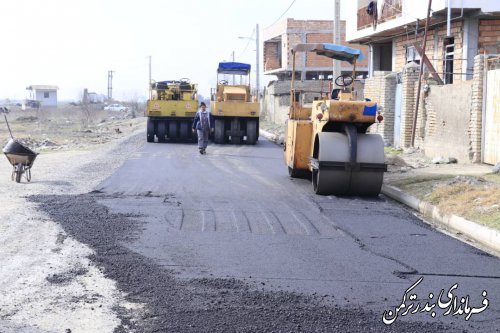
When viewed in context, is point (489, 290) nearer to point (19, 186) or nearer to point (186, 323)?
point (186, 323)

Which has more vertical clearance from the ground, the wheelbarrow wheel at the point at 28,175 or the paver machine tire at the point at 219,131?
the paver machine tire at the point at 219,131

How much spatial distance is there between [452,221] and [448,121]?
8717 mm

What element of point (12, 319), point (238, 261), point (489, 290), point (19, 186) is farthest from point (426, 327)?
point (19, 186)

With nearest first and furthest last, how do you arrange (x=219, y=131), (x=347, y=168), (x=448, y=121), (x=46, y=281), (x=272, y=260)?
(x=46, y=281) → (x=272, y=260) → (x=347, y=168) → (x=448, y=121) → (x=219, y=131)

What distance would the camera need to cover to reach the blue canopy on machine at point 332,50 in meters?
15.0

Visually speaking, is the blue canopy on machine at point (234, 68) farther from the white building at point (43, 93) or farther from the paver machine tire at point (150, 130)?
the white building at point (43, 93)

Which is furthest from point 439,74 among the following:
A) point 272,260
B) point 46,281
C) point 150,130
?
point 46,281

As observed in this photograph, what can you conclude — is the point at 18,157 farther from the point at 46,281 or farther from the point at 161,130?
the point at 161,130

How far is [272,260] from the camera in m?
7.80

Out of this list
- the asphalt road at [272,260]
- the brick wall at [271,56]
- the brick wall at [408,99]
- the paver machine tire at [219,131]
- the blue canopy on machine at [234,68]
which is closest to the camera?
the asphalt road at [272,260]

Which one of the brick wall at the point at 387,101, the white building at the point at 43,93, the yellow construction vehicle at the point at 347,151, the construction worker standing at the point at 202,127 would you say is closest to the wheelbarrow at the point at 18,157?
the yellow construction vehicle at the point at 347,151

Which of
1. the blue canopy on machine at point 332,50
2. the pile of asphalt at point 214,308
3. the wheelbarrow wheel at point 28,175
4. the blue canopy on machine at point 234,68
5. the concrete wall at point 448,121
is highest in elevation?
the blue canopy on machine at point 234,68

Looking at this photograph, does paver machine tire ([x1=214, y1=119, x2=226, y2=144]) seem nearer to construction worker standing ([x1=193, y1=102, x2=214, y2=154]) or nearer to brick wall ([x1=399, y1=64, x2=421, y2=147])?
construction worker standing ([x1=193, y1=102, x2=214, y2=154])

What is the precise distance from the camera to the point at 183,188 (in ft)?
44.6
